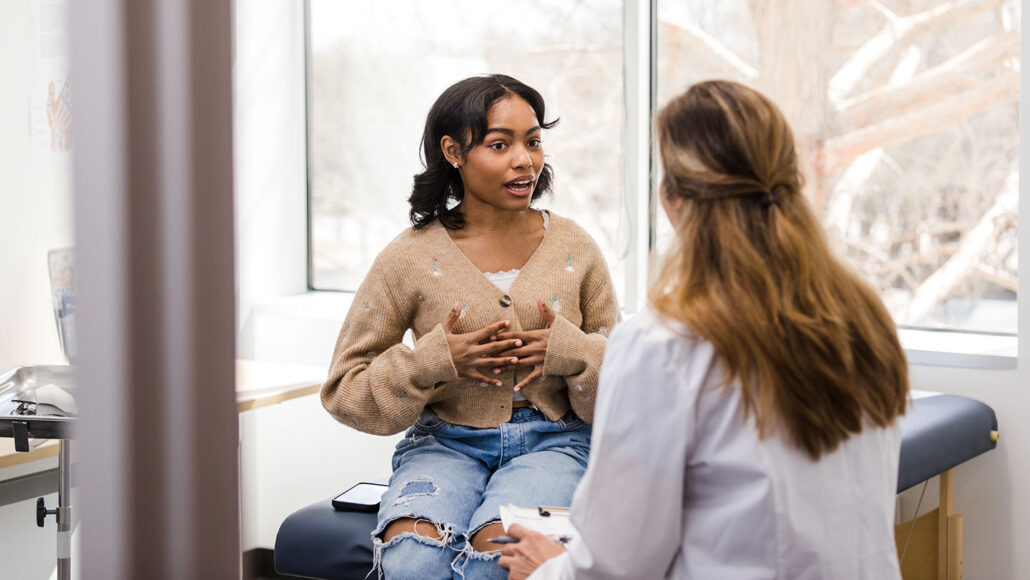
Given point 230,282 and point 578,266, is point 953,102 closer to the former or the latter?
point 578,266

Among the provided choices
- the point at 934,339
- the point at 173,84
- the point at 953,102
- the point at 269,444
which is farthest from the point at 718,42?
the point at 173,84

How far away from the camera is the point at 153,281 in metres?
0.58

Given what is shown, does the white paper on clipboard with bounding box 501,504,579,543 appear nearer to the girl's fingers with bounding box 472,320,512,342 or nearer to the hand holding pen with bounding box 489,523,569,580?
the hand holding pen with bounding box 489,523,569,580

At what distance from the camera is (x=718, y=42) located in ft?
10.4

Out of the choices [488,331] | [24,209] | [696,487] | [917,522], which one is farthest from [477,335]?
[917,522]

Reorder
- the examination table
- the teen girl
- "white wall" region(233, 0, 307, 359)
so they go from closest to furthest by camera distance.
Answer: the teen girl
the examination table
"white wall" region(233, 0, 307, 359)

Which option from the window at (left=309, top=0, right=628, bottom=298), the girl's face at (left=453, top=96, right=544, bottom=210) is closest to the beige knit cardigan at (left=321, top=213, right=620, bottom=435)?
the girl's face at (left=453, top=96, right=544, bottom=210)

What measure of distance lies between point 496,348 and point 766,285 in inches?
34.9

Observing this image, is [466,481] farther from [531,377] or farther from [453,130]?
[453,130]

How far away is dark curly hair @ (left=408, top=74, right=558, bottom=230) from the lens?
78.7 inches

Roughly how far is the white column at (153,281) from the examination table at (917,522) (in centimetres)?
150

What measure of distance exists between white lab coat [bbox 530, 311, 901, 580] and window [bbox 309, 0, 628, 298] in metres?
2.26

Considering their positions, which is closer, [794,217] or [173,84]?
[173,84]

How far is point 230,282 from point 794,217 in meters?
0.73
